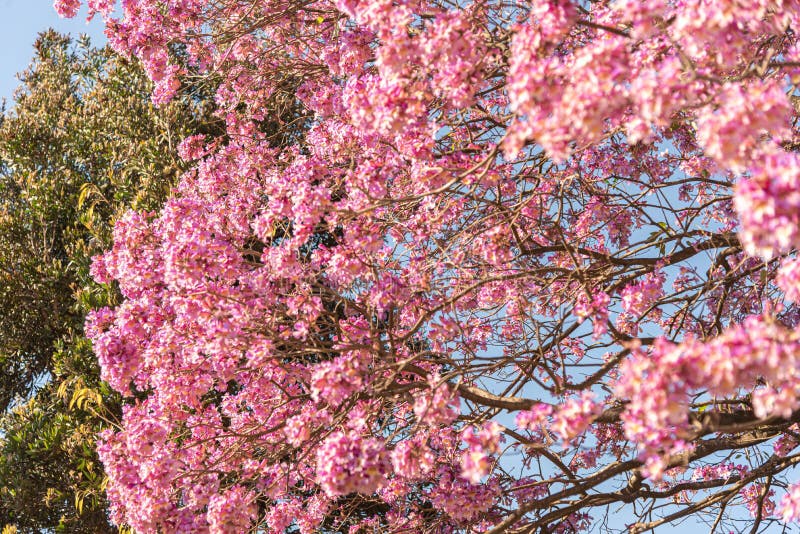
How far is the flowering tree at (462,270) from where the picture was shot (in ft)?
9.87

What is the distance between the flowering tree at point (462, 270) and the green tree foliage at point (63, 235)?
2782 mm

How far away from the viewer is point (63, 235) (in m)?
11.7

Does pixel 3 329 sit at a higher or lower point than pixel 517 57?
higher

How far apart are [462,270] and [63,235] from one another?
28.3 feet

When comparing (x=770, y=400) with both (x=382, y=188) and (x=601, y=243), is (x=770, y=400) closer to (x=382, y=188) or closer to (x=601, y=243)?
(x=382, y=188)

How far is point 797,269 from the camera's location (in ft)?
9.50

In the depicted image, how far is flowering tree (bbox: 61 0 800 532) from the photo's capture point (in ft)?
9.87

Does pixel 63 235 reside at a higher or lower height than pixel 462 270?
higher

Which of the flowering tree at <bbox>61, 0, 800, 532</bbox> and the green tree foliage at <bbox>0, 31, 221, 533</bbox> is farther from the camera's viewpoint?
the green tree foliage at <bbox>0, 31, 221, 533</bbox>

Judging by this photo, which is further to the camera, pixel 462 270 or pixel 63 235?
pixel 63 235

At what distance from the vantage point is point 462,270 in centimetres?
512

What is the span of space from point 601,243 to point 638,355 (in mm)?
4268

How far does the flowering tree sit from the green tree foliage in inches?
110

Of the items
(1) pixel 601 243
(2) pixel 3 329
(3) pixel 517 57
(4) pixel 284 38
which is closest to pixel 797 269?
(3) pixel 517 57
